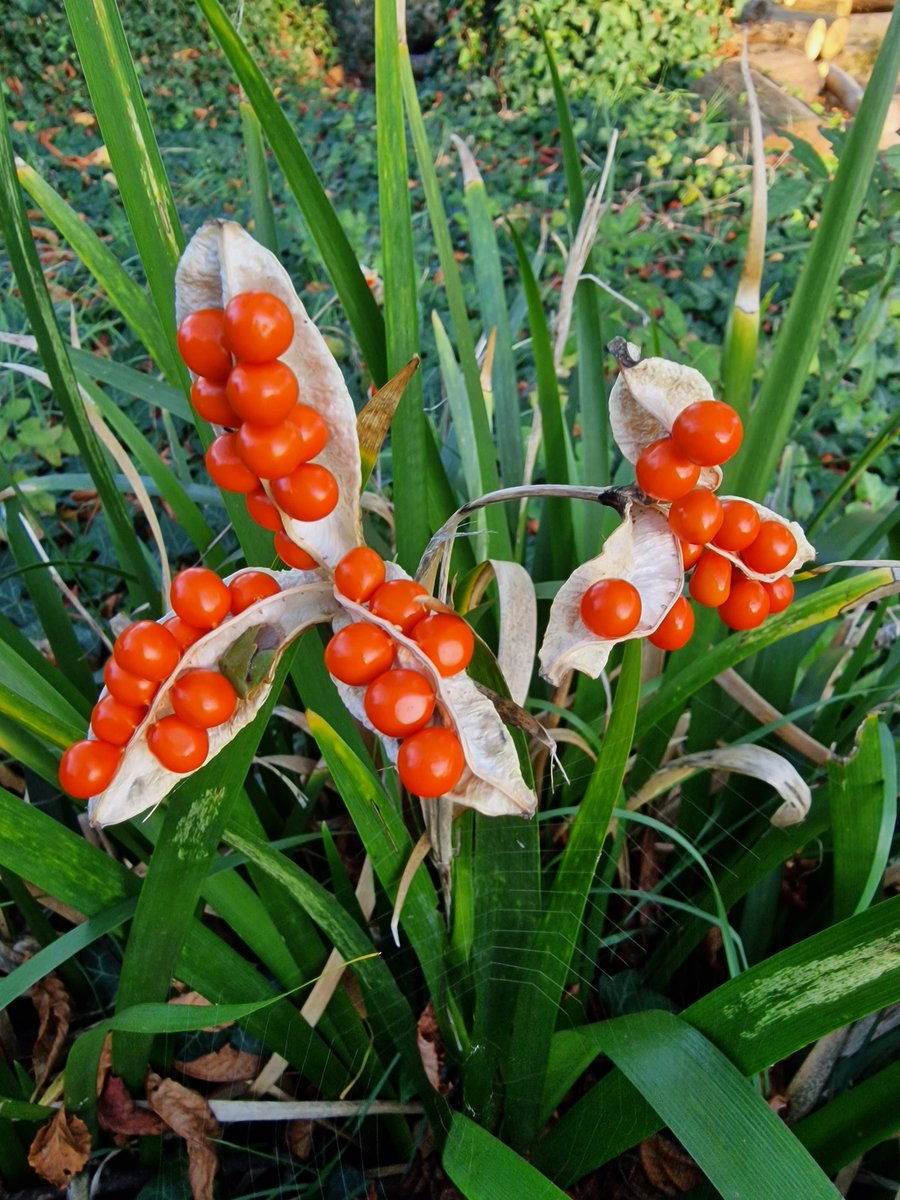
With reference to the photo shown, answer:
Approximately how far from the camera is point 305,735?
40.6 inches

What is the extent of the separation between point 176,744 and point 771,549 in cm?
32

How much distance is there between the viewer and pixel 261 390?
0.35 meters

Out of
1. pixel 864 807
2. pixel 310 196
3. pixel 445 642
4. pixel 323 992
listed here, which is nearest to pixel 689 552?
pixel 445 642

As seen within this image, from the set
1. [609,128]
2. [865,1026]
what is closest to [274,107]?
[865,1026]

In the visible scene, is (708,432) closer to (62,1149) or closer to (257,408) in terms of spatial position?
(257,408)

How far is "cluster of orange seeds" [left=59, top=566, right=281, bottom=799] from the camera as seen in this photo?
41 centimetres

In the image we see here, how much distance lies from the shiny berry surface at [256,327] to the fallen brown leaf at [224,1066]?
0.71 m

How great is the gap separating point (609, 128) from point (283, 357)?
125 inches

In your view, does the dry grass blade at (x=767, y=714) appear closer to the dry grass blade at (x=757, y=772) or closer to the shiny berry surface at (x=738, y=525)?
the dry grass blade at (x=757, y=772)

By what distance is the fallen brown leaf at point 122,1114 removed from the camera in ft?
2.43

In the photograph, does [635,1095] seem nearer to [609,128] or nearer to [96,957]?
[96,957]

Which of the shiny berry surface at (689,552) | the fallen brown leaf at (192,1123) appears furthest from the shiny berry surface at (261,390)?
the fallen brown leaf at (192,1123)

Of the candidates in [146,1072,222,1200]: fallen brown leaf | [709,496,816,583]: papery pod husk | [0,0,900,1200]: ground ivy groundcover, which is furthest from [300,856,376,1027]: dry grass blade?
[709,496,816,583]: papery pod husk

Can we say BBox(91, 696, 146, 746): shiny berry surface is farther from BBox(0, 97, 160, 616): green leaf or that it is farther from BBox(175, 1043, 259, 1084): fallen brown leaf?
BBox(175, 1043, 259, 1084): fallen brown leaf
